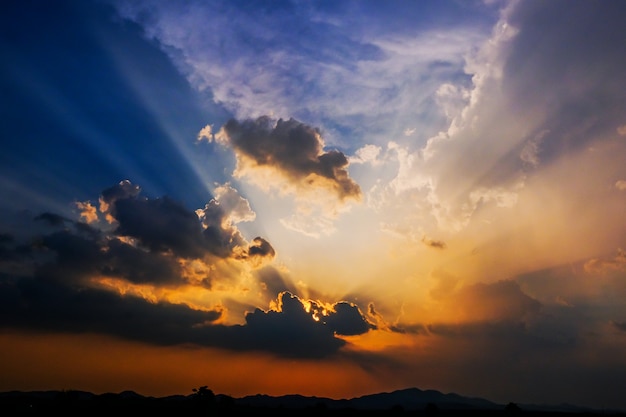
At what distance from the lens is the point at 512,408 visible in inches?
6531

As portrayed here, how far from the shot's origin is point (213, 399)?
→ 11325 cm

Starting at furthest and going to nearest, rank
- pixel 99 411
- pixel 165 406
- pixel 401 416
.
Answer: pixel 401 416, pixel 165 406, pixel 99 411

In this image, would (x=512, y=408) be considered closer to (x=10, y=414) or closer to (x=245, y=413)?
(x=245, y=413)

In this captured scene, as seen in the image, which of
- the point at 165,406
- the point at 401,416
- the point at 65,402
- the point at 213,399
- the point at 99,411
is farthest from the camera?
the point at 401,416

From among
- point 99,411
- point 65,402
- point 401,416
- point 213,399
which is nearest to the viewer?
point 213,399

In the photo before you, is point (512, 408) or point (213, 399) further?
point (512, 408)

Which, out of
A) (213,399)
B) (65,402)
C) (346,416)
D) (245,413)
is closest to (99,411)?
(65,402)

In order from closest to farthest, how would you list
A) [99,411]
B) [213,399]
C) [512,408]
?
[213,399]
[99,411]
[512,408]

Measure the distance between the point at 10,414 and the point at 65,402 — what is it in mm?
13322

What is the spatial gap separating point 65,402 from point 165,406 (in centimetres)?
3057

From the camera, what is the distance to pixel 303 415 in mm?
168250

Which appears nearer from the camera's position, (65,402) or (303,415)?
(65,402)

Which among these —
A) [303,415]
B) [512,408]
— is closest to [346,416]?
[303,415]

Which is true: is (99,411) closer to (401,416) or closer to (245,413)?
(245,413)
